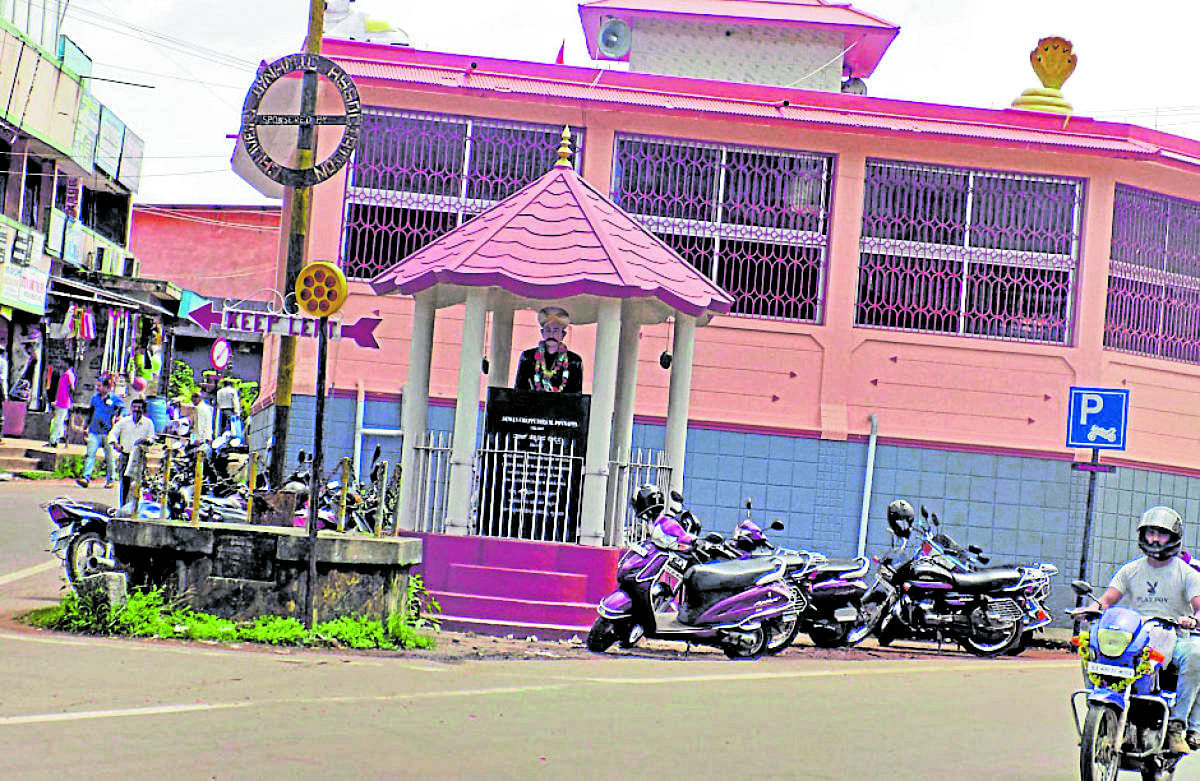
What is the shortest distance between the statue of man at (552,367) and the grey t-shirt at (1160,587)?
7521 mm

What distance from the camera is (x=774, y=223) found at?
20766 millimetres

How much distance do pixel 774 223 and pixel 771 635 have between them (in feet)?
25.1

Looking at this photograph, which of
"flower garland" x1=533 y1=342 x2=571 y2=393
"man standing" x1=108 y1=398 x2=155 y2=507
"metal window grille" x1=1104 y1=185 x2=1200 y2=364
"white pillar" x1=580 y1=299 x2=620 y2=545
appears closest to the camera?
"white pillar" x1=580 y1=299 x2=620 y2=545

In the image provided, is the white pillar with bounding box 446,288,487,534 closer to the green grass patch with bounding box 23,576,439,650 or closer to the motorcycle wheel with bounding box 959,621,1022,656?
the green grass patch with bounding box 23,576,439,650

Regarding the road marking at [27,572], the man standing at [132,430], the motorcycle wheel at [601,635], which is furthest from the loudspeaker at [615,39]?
the motorcycle wheel at [601,635]

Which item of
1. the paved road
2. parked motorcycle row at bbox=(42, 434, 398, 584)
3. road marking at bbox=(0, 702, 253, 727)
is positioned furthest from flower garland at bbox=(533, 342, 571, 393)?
road marking at bbox=(0, 702, 253, 727)

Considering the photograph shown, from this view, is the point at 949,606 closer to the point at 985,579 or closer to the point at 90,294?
the point at 985,579

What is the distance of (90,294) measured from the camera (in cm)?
3706

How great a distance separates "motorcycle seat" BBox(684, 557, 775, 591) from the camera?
13.9 metres

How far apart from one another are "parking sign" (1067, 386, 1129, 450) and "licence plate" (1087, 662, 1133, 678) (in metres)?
9.45

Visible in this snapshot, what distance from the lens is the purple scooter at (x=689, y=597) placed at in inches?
527

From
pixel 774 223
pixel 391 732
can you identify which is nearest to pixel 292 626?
pixel 391 732

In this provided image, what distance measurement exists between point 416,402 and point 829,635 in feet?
15.0

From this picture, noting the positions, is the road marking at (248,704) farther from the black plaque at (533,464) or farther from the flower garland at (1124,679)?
the black plaque at (533,464)
